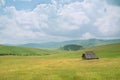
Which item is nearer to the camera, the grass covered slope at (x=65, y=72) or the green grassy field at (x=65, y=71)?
the grass covered slope at (x=65, y=72)

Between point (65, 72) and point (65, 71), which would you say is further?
point (65, 71)

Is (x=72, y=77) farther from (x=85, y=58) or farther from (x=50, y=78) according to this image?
(x=85, y=58)

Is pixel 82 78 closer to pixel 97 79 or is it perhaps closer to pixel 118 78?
pixel 97 79

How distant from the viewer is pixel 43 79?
37.5 metres

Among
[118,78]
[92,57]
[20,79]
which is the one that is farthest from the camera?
[92,57]

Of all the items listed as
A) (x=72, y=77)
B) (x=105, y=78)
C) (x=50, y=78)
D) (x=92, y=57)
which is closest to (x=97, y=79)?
(x=105, y=78)

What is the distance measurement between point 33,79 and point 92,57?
6209 cm

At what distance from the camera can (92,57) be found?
322ft

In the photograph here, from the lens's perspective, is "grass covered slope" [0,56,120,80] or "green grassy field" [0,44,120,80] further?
"green grassy field" [0,44,120,80]

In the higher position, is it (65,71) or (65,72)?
(65,71)

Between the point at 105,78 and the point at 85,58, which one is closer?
the point at 105,78

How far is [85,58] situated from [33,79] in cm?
6181

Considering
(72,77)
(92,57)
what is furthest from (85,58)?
(72,77)

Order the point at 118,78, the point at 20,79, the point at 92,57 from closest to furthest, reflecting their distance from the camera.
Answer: the point at 118,78
the point at 20,79
the point at 92,57
